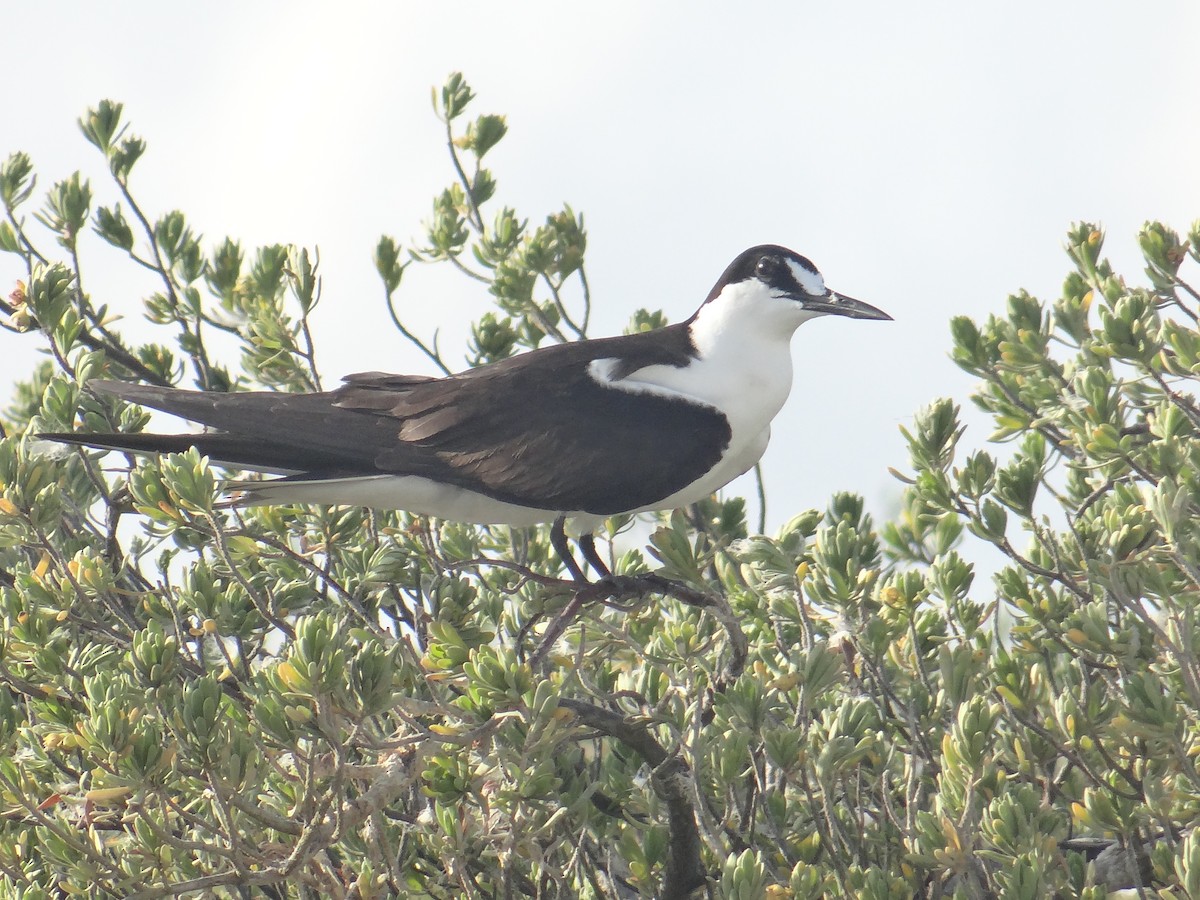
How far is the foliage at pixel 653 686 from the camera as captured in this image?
118 inches

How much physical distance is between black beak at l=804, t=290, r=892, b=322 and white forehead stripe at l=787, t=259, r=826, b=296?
3cm

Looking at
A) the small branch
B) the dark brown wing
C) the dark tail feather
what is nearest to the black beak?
the dark brown wing

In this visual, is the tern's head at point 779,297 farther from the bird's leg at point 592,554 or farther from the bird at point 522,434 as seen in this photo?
the bird's leg at point 592,554

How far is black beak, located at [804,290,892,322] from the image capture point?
5.35 metres

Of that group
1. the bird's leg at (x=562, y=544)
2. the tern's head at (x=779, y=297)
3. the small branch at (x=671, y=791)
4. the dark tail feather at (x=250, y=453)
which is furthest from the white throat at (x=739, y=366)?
the small branch at (x=671, y=791)

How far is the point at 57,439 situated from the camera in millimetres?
3982

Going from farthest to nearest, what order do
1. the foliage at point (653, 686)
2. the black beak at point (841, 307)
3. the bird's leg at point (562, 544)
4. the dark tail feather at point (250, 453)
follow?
1. the black beak at point (841, 307)
2. the bird's leg at point (562, 544)
3. the dark tail feather at point (250, 453)
4. the foliage at point (653, 686)

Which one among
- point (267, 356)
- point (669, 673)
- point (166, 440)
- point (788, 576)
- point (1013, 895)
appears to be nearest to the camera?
point (1013, 895)

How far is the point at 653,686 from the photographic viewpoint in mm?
3826

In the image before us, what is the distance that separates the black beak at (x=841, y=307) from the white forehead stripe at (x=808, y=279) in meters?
0.03

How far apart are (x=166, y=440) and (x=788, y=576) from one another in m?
1.87

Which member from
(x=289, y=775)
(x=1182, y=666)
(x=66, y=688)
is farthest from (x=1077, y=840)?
(x=66, y=688)

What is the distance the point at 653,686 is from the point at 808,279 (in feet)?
7.34

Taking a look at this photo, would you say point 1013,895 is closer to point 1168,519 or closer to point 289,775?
point 1168,519
